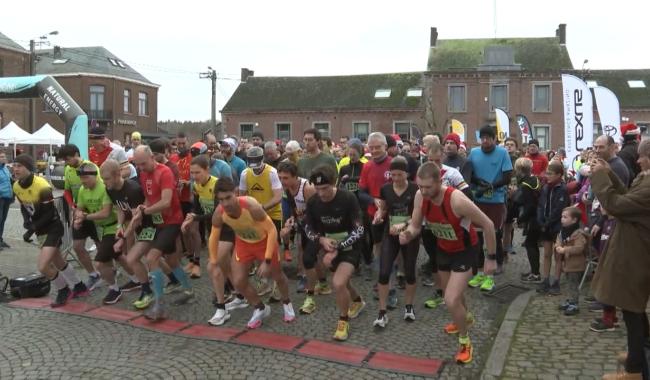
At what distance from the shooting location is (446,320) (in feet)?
20.2

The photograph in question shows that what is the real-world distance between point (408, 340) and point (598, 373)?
5.66 feet

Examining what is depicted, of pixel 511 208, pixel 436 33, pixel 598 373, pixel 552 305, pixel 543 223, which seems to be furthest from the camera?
pixel 436 33

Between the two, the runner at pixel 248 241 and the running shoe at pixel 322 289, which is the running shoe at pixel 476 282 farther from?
the runner at pixel 248 241

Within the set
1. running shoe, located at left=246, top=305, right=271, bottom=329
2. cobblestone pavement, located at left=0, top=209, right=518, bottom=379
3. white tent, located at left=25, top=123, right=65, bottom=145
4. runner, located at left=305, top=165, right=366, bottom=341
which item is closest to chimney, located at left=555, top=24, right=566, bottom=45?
white tent, located at left=25, top=123, right=65, bottom=145

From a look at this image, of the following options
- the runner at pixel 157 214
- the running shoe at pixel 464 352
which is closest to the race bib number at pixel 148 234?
the runner at pixel 157 214

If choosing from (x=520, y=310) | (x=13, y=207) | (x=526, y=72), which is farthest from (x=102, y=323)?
(x=526, y=72)

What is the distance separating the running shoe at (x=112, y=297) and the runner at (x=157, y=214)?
0.88 m

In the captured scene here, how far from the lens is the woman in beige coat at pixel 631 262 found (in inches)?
167

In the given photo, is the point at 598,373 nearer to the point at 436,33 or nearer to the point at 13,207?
the point at 13,207

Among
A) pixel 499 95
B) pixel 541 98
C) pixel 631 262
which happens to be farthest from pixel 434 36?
pixel 631 262

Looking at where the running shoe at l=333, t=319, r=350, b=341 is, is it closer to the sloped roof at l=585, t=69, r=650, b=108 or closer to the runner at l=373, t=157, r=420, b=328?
the runner at l=373, t=157, r=420, b=328

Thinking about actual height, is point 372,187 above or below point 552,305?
above

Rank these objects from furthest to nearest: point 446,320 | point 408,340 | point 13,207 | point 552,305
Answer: point 13,207
point 552,305
point 446,320
point 408,340

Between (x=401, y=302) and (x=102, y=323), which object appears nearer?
(x=102, y=323)
